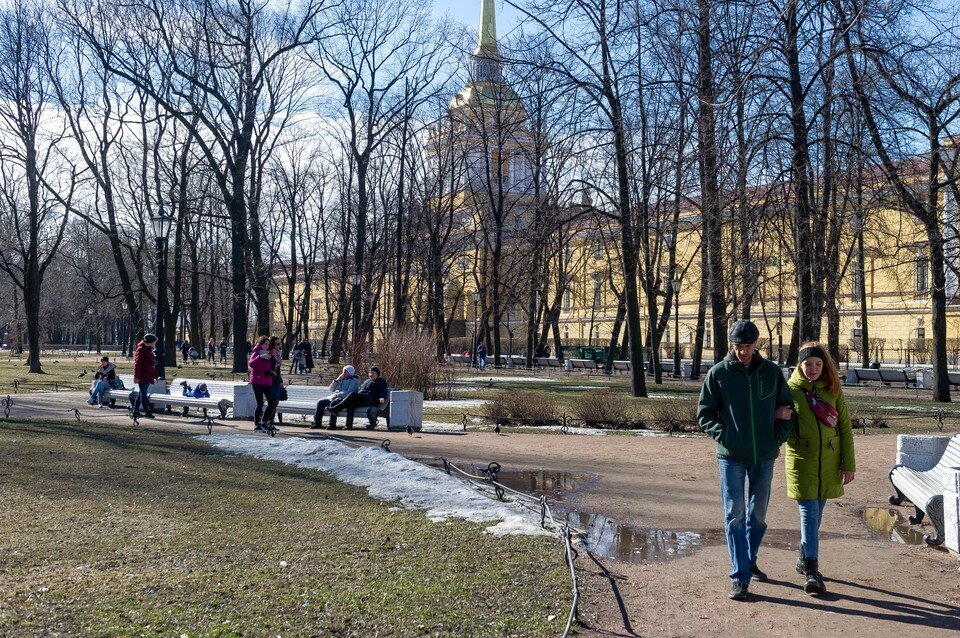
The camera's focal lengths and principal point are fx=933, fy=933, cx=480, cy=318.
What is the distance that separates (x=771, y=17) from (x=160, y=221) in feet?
48.8

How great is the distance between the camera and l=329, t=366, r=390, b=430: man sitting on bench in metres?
16.5

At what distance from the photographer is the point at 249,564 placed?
6367 millimetres

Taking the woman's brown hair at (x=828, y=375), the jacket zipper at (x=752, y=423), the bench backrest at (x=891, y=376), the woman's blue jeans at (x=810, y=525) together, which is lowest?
the woman's blue jeans at (x=810, y=525)

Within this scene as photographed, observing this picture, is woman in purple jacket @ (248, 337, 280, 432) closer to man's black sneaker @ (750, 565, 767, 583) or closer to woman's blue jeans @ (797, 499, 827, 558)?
man's black sneaker @ (750, 565, 767, 583)

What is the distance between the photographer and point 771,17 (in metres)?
13.4

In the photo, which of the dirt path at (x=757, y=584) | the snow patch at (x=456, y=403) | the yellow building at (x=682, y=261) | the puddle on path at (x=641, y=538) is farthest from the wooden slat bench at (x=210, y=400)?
the puddle on path at (x=641, y=538)

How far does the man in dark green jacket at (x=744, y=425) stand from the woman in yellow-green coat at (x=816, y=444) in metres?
0.18

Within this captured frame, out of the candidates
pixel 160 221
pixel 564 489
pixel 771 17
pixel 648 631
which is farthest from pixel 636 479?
pixel 160 221

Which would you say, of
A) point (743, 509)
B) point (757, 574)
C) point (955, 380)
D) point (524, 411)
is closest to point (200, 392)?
point (524, 411)

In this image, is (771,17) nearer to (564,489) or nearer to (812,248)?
(812,248)

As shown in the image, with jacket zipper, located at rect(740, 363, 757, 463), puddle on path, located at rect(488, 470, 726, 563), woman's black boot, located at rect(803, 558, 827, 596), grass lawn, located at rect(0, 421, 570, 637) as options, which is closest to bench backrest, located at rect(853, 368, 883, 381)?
puddle on path, located at rect(488, 470, 726, 563)

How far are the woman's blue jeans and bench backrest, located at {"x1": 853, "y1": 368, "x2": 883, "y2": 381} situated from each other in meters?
29.8

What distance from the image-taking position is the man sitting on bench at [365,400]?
16.5 metres

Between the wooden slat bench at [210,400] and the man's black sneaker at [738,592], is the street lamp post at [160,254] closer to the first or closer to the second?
the wooden slat bench at [210,400]
